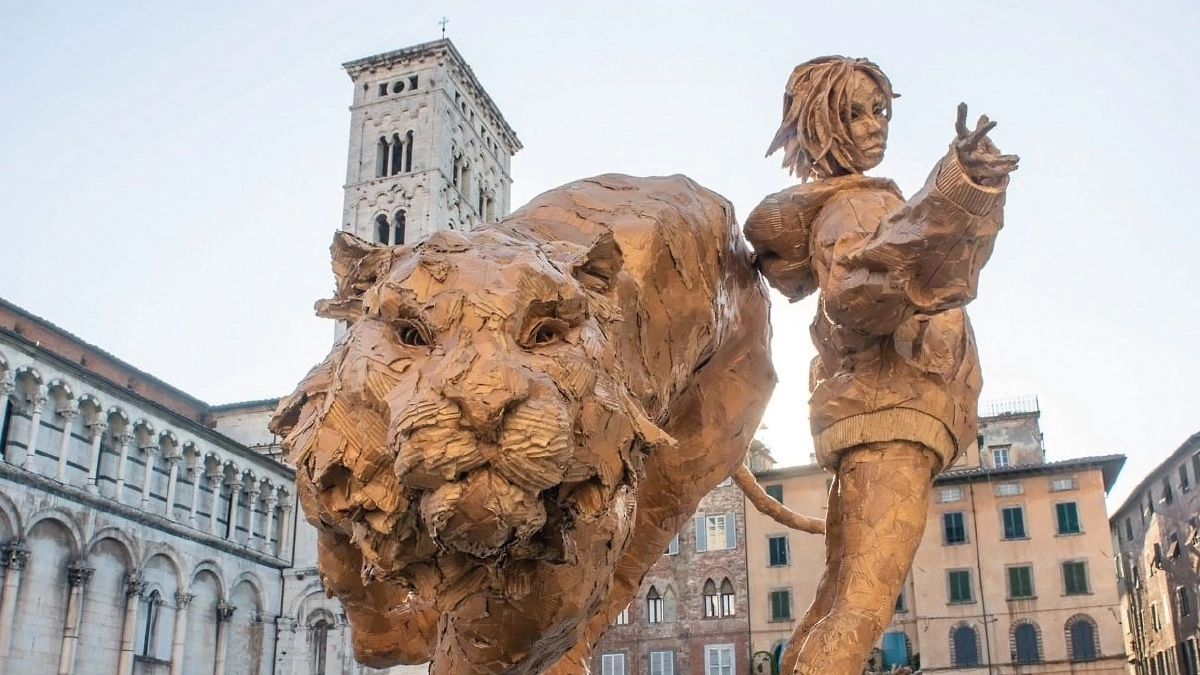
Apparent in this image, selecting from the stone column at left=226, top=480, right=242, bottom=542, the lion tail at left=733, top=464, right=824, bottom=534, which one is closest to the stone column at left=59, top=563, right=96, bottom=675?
the stone column at left=226, top=480, right=242, bottom=542

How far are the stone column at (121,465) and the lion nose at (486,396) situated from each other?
26.8 metres

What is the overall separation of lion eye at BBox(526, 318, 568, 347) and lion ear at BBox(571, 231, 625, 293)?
0.69ft

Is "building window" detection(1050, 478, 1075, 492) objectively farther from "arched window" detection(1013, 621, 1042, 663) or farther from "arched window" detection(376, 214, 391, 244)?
"arched window" detection(376, 214, 391, 244)

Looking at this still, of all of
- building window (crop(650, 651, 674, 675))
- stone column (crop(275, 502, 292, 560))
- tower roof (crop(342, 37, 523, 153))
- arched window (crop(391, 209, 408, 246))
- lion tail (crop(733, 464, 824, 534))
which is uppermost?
tower roof (crop(342, 37, 523, 153))

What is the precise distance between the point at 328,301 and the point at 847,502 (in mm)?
1535

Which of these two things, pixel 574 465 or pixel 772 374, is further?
pixel 772 374

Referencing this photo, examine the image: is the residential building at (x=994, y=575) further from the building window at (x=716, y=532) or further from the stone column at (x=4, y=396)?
the stone column at (x=4, y=396)

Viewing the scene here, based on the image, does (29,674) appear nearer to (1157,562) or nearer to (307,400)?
(307,400)

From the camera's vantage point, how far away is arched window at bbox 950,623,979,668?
2844 centimetres

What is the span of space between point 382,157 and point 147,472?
20883mm

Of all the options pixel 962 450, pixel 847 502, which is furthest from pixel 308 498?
pixel 962 450

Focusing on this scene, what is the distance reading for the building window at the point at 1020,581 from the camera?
94.4 feet

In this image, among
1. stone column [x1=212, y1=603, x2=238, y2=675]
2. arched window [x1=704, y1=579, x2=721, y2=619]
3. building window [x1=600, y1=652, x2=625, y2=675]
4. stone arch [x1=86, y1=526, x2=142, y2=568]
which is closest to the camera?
stone arch [x1=86, y1=526, x2=142, y2=568]

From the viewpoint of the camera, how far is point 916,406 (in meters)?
2.97
